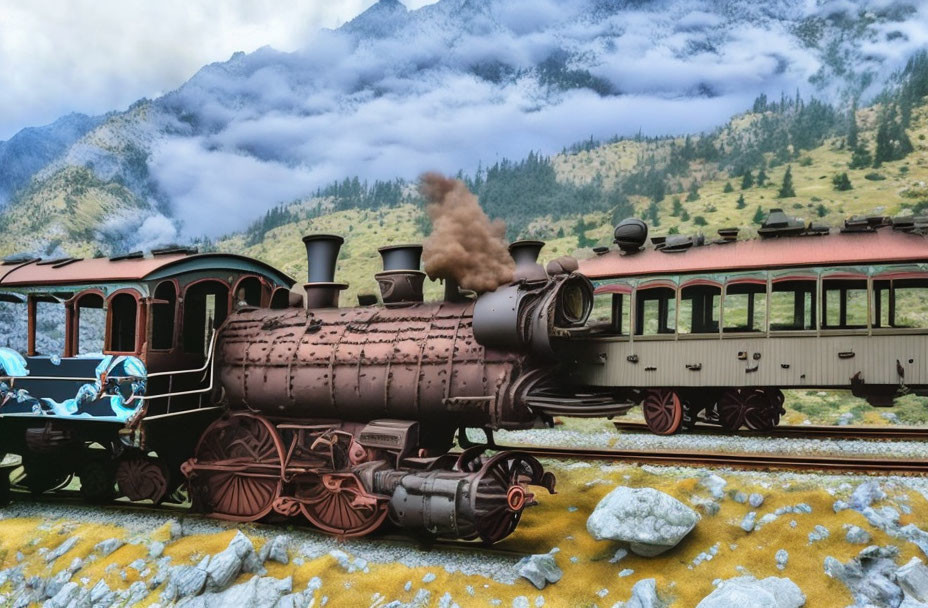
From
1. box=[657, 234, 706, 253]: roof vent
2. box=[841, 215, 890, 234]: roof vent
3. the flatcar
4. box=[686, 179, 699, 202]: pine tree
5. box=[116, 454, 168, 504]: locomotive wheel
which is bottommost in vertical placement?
box=[116, 454, 168, 504]: locomotive wheel

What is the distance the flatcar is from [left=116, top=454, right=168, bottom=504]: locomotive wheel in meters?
6.72

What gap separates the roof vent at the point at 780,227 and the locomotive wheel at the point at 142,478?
10467 mm

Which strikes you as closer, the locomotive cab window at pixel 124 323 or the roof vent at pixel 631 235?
the locomotive cab window at pixel 124 323

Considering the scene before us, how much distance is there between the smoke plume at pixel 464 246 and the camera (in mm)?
9156

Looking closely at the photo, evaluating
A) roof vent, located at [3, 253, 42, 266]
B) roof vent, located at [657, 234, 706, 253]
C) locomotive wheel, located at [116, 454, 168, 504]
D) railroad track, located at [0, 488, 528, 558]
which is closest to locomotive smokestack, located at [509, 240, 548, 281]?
railroad track, located at [0, 488, 528, 558]

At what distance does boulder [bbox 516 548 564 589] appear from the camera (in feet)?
24.6

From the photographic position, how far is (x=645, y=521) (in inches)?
298

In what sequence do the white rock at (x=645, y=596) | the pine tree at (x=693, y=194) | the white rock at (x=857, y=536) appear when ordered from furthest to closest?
the pine tree at (x=693, y=194)
the white rock at (x=857, y=536)
the white rock at (x=645, y=596)

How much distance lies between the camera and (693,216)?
44.4 meters

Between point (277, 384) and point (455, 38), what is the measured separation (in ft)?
311

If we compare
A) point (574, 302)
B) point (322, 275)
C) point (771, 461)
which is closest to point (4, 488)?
point (322, 275)

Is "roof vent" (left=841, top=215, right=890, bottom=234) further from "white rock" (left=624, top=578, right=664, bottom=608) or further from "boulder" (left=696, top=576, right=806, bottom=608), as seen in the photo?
"white rock" (left=624, top=578, right=664, bottom=608)

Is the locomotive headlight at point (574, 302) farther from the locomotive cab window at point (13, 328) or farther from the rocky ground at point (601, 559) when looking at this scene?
the locomotive cab window at point (13, 328)

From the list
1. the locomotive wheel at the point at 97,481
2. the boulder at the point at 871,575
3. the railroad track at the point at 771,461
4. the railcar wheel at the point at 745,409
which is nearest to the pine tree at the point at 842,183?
the railcar wheel at the point at 745,409
